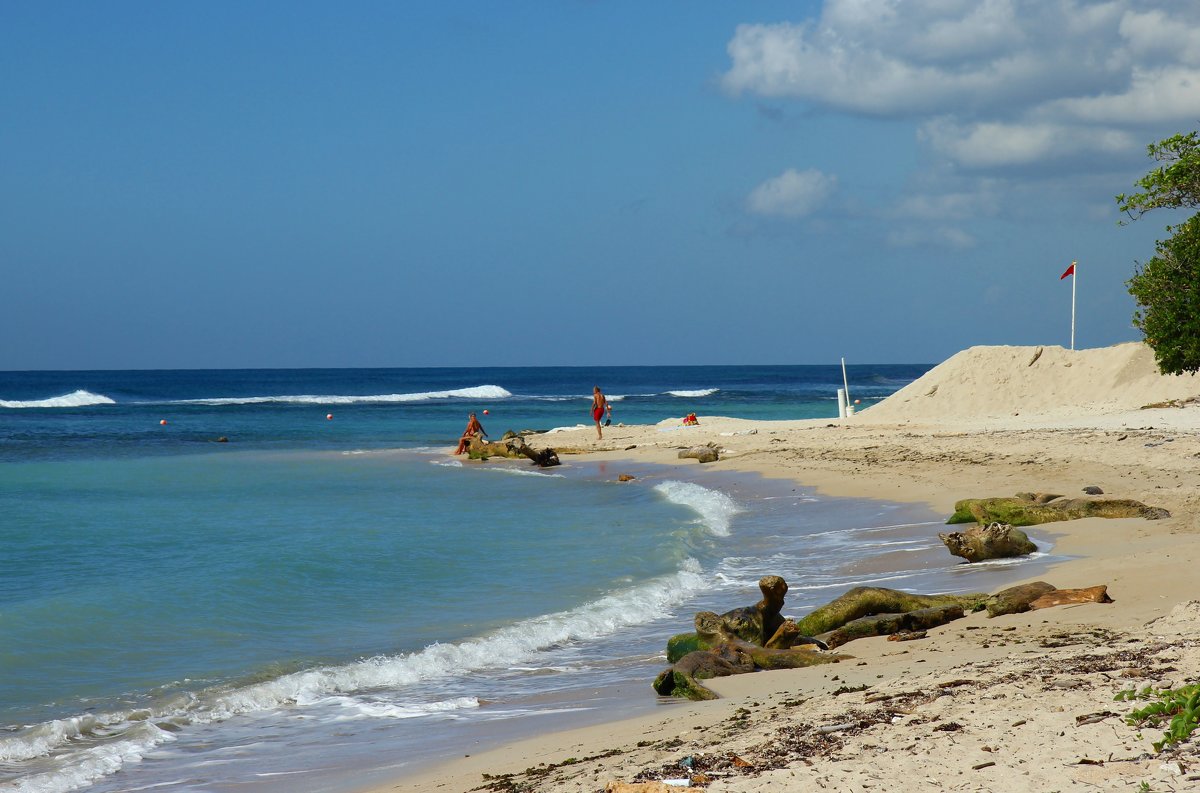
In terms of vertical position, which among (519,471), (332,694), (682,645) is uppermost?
(519,471)

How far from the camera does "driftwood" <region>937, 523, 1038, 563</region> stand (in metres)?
11.1

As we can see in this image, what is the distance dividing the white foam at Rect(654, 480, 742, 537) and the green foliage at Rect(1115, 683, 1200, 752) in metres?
10.9

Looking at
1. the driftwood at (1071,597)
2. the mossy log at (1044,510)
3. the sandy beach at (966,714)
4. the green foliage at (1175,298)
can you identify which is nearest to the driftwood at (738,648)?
the sandy beach at (966,714)

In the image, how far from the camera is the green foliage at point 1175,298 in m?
18.7

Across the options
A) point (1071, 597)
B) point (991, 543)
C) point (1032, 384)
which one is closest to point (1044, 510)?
point (991, 543)

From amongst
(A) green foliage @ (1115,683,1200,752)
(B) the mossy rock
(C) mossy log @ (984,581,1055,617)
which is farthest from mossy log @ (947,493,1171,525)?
(A) green foliage @ (1115,683,1200,752)

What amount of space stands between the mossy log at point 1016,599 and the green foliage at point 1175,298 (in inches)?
505

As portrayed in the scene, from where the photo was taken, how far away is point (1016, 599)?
8109 mm

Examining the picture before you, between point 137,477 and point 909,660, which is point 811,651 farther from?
point 137,477

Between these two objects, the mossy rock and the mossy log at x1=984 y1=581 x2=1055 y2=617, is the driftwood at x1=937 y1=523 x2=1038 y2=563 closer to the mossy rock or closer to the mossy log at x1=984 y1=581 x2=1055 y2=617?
the mossy log at x1=984 y1=581 x2=1055 y2=617

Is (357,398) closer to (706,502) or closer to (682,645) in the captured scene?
(706,502)

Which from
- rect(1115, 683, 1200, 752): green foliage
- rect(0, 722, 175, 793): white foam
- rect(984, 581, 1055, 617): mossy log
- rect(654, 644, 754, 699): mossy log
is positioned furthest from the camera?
rect(984, 581, 1055, 617): mossy log

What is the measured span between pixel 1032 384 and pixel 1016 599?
2548 centimetres

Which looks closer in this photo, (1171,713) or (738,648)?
(1171,713)
